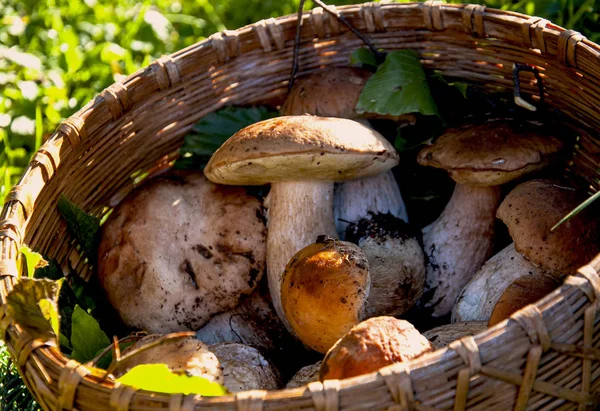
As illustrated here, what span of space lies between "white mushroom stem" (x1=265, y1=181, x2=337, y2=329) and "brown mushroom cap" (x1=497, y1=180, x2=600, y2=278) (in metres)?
0.60

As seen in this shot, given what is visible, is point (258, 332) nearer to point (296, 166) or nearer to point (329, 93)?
point (296, 166)

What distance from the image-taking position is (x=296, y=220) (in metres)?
2.36

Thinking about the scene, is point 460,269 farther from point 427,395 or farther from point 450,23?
point 427,395

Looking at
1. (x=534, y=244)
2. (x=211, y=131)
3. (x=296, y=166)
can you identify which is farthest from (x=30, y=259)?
(x=534, y=244)

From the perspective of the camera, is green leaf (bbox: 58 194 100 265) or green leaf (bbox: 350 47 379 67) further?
green leaf (bbox: 350 47 379 67)

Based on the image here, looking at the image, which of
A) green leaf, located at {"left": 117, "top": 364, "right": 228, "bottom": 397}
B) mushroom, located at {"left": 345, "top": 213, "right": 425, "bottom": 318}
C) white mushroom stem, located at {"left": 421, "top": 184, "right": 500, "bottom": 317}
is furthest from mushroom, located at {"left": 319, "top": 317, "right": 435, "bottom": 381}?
white mushroom stem, located at {"left": 421, "top": 184, "right": 500, "bottom": 317}

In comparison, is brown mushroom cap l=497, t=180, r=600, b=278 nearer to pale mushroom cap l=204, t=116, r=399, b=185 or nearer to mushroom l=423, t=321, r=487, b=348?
mushroom l=423, t=321, r=487, b=348

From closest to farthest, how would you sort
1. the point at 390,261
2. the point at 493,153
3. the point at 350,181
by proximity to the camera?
the point at 493,153
the point at 390,261
the point at 350,181

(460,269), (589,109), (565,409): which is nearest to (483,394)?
(565,409)

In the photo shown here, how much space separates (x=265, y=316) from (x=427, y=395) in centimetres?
113

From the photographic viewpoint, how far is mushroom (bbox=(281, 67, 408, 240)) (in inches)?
97.5

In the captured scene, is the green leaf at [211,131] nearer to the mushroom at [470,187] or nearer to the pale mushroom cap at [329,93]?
the pale mushroom cap at [329,93]

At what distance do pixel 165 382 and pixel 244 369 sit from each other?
1.48ft

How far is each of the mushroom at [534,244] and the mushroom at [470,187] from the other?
10 centimetres
